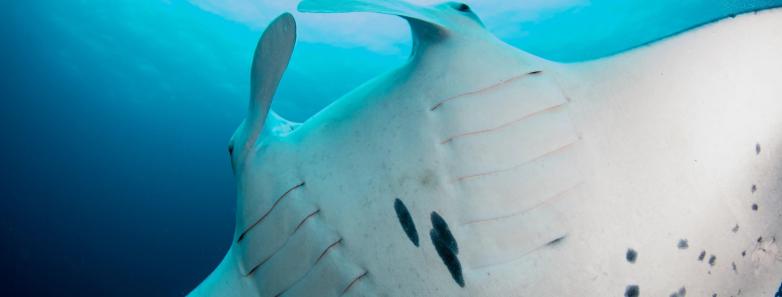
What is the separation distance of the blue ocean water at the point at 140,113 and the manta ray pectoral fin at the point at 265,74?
11248 mm

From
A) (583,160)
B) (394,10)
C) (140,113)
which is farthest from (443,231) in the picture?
(140,113)

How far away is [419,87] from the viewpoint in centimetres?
111

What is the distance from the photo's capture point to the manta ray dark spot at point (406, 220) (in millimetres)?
1122

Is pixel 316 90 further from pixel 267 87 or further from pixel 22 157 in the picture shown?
pixel 267 87

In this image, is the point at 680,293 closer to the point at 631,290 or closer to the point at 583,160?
the point at 631,290

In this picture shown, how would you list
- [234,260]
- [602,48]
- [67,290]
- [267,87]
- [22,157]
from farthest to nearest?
[22,157]
[67,290]
[602,48]
[234,260]
[267,87]

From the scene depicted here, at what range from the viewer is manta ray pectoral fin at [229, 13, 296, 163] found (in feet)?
3.74

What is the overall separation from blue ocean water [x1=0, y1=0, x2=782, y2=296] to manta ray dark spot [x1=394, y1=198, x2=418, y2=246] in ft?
37.6

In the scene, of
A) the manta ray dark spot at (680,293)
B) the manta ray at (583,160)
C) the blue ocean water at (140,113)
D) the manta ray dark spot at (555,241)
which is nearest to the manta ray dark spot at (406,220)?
the manta ray at (583,160)

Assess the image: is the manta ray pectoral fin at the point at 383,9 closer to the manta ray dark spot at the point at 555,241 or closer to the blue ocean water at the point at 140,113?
the manta ray dark spot at the point at 555,241

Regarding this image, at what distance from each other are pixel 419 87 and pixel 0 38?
25278mm

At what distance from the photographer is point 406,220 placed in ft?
3.71

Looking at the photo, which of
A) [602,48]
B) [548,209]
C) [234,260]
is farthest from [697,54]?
[602,48]

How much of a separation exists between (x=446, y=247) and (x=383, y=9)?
637 mm
